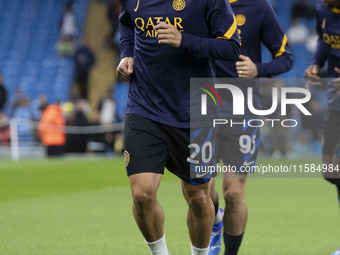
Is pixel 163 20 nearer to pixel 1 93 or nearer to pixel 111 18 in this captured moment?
pixel 1 93

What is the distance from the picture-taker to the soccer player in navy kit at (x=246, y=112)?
639 centimetres

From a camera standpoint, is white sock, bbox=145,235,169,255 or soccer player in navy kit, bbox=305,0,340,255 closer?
white sock, bbox=145,235,169,255

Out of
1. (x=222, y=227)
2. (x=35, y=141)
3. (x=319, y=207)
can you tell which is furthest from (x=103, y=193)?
(x=35, y=141)

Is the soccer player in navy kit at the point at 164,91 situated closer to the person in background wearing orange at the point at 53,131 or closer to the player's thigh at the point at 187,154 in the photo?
the player's thigh at the point at 187,154

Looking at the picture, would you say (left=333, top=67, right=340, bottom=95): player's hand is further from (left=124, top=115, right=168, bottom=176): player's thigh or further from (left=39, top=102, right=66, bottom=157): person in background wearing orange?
(left=39, top=102, right=66, bottom=157): person in background wearing orange

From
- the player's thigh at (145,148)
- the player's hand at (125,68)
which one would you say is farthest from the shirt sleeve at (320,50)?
the player's thigh at (145,148)

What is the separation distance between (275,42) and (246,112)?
0.68 meters

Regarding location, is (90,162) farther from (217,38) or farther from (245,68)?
(217,38)

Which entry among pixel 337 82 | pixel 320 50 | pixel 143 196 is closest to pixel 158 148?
pixel 143 196

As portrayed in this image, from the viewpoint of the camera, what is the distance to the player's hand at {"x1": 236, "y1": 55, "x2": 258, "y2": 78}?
613 centimetres

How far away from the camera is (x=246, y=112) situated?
21.2 ft

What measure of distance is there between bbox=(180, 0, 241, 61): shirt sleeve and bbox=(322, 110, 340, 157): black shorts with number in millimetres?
2102

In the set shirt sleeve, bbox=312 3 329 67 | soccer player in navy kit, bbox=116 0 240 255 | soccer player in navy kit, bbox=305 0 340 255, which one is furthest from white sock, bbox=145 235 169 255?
shirt sleeve, bbox=312 3 329 67

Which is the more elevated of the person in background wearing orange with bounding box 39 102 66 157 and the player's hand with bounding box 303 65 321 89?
the player's hand with bounding box 303 65 321 89
